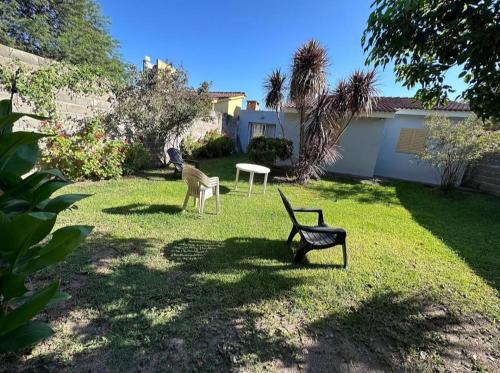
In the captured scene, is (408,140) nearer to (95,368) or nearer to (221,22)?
(221,22)

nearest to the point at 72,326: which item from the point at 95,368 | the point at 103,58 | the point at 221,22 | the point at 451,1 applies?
the point at 95,368

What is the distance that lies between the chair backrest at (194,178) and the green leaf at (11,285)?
3.76m

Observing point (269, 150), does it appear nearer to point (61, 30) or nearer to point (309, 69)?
point (309, 69)

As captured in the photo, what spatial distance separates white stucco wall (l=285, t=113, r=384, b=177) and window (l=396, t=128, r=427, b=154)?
4.15ft

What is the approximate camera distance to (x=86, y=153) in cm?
701

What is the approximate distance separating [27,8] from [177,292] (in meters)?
21.8

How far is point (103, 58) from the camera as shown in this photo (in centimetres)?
1859

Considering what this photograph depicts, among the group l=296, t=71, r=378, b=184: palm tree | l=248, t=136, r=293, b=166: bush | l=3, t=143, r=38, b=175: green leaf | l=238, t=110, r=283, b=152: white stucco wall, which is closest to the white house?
l=296, t=71, r=378, b=184: palm tree

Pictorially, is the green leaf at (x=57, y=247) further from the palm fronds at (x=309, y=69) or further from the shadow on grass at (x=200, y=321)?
the palm fronds at (x=309, y=69)

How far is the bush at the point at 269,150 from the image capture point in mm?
10086

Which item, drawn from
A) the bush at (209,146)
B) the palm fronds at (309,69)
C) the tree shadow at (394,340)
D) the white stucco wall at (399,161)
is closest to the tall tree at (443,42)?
the tree shadow at (394,340)

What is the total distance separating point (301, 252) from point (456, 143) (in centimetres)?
839

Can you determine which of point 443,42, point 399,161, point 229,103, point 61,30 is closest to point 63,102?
point 443,42

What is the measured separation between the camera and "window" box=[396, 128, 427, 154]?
39.2ft
